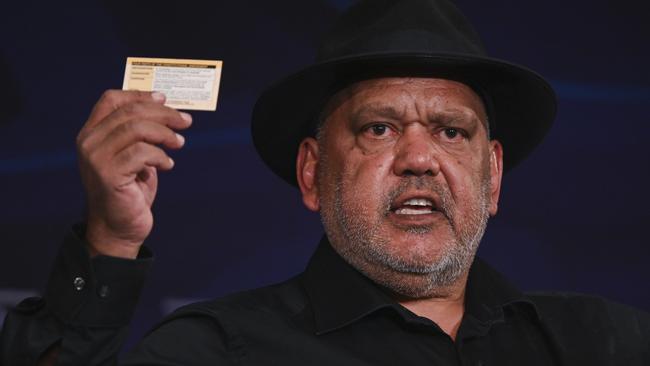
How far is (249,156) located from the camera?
8.98 feet

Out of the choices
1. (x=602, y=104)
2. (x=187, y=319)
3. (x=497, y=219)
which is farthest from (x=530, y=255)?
(x=187, y=319)

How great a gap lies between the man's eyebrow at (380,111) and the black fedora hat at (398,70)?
0.07 meters

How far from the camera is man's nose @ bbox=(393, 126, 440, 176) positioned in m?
1.87

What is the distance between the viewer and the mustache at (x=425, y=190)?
6.13 ft

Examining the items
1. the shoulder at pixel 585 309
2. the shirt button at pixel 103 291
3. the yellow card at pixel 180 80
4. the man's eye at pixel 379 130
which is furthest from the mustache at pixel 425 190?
the shirt button at pixel 103 291

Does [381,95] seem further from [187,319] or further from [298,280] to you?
[187,319]

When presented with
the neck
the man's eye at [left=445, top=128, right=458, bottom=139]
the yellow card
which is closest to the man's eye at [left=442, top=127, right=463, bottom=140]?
the man's eye at [left=445, top=128, right=458, bottom=139]

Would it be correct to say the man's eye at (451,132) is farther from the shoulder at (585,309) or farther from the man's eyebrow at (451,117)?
the shoulder at (585,309)

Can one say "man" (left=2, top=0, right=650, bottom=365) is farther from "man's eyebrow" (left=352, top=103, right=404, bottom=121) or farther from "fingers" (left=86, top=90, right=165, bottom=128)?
"fingers" (left=86, top=90, right=165, bottom=128)

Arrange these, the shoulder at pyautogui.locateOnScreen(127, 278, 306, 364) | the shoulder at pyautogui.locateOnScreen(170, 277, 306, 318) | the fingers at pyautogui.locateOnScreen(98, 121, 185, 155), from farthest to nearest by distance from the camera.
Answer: the shoulder at pyautogui.locateOnScreen(170, 277, 306, 318)
the shoulder at pyautogui.locateOnScreen(127, 278, 306, 364)
the fingers at pyautogui.locateOnScreen(98, 121, 185, 155)

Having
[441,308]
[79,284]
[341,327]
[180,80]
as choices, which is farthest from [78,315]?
[441,308]

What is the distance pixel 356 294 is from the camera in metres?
1.89

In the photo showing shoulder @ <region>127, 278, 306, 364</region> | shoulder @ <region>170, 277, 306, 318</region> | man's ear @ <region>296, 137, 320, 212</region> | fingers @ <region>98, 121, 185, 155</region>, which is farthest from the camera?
man's ear @ <region>296, 137, 320, 212</region>

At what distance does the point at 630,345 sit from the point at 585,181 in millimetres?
819
